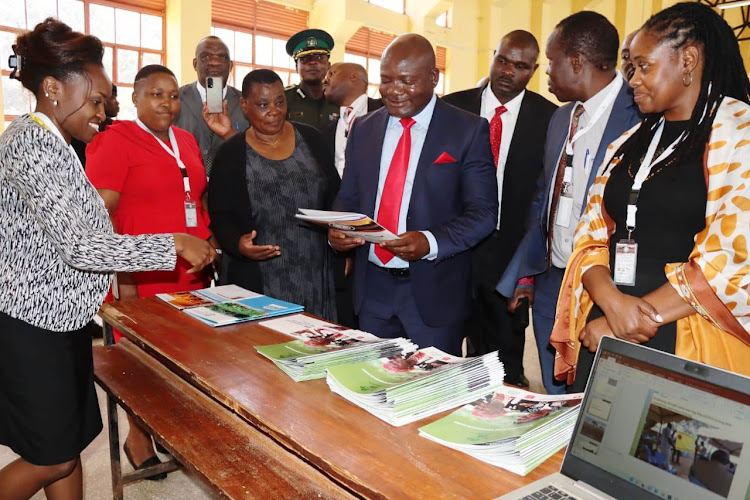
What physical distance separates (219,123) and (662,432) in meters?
3.21

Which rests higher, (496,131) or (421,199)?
(496,131)

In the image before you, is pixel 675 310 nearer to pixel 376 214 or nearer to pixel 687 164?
pixel 687 164

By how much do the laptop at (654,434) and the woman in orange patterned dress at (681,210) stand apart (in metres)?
0.50

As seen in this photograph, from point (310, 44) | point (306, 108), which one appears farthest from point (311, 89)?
point (310, 44)

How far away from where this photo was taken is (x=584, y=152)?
2244 mm

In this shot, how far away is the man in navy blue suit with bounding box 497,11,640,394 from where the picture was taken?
2217 millimetres

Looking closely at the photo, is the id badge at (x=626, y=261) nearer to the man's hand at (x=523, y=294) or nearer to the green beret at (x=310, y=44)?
the man's hand at (x=523, y=294)

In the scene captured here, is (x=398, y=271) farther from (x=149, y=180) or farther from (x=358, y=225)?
(x=149, y=180)

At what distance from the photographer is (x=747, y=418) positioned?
85cm

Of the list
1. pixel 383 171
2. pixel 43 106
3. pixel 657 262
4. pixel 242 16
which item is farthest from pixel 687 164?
pixel 242 16

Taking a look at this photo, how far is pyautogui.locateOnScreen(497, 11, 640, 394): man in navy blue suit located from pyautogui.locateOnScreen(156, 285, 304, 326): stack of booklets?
1.01 meters

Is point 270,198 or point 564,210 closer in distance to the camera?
point 564,210

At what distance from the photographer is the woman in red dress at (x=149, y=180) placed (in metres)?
2.55

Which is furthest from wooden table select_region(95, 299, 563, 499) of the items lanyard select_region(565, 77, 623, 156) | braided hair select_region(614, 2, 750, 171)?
lanyard select_region(565, 77, 623, 156)
